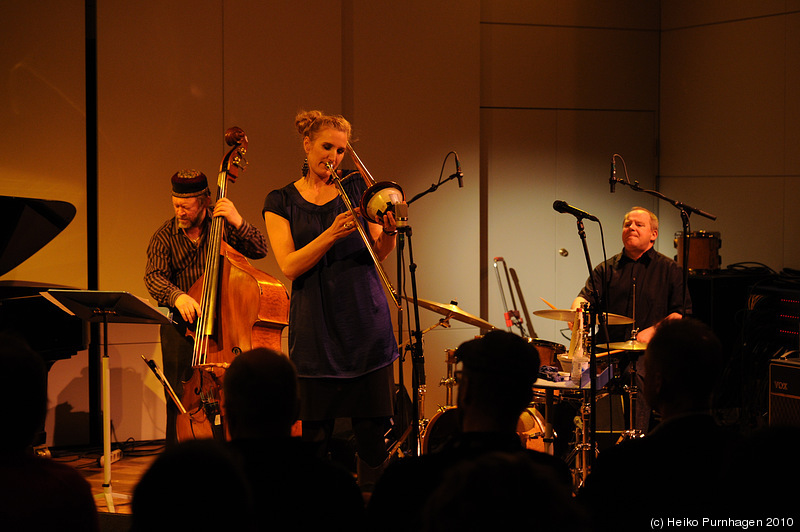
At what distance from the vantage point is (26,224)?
4.32m

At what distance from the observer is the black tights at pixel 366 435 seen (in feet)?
10.0

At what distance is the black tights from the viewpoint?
3053mm

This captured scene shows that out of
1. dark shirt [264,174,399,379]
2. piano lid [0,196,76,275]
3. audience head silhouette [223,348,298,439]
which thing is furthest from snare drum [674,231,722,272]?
audience head silhouette [223,348,298,439]

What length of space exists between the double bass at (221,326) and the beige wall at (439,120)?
200 cm

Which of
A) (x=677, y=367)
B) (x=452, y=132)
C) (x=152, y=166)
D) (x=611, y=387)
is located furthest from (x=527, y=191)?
(x=677, y=367)

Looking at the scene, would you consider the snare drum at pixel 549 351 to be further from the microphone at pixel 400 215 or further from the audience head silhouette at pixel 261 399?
the audience head silhouette at pixel 261 399

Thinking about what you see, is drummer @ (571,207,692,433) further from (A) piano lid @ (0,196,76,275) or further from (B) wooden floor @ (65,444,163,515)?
(A) piano lid @ (0,196,76,275)

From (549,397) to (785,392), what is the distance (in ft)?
4.18

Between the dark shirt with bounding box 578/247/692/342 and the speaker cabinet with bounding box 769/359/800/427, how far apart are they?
0.90m

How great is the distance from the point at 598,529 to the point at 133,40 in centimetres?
464

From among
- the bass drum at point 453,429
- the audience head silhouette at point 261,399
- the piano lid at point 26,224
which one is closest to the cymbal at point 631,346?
the bass drum at point 453,429

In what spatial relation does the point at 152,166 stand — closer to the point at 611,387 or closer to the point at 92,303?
the point at 92,303

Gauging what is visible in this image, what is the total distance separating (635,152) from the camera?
6.67 metres

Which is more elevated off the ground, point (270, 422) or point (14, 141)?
point (14, 141)
